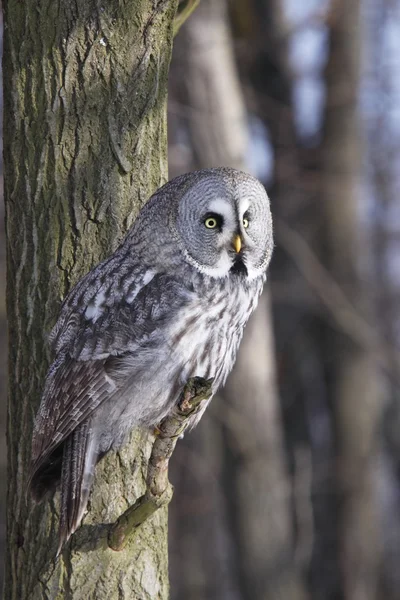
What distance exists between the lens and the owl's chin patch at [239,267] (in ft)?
9.28

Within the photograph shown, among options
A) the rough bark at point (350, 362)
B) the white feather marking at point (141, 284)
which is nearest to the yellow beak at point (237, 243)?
the white feather marking at point (141, 284)

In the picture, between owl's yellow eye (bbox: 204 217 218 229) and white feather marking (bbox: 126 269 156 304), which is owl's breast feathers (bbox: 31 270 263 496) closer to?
white feather marking (bbox: 126 269 156 304)

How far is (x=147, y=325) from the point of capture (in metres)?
2.64

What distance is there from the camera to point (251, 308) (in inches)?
114

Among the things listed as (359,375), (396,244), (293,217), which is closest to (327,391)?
(359,375)

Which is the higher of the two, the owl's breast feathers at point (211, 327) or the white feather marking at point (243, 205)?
the white feather marking at point (243, 205)

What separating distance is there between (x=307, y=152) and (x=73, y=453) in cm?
663

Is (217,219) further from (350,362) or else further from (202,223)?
(350,362)

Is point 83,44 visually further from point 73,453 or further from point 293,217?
point 293,217

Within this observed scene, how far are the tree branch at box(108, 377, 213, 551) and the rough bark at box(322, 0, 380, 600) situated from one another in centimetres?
597

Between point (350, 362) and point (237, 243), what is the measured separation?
5818 millimetres

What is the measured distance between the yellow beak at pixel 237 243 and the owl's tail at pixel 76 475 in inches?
28.7

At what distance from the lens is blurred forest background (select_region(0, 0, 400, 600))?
6328mm

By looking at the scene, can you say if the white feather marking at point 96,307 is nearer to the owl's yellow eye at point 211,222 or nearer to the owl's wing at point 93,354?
the owl's wing at point 93,354
